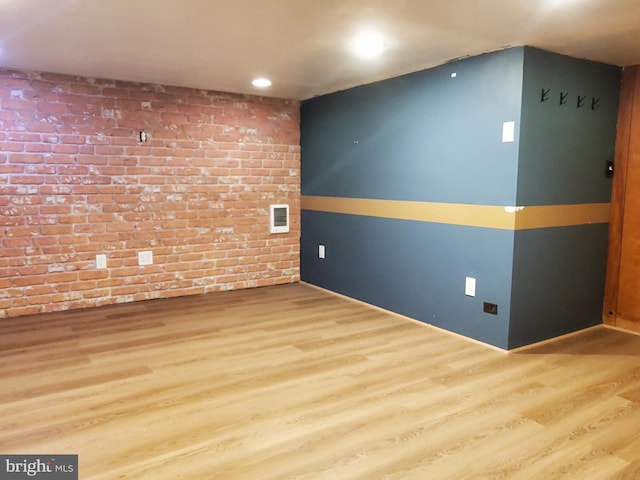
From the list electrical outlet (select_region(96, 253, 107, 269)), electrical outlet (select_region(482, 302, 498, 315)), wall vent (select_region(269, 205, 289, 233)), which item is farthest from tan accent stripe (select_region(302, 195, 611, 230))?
electrical outlet (select_region(96, 253, 107, 269))

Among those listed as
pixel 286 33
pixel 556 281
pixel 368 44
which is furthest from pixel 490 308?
pixel 286 33

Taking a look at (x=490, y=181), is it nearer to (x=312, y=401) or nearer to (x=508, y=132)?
(x=508, y=132)

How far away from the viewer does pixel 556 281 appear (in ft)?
10.9

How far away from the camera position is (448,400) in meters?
2.43

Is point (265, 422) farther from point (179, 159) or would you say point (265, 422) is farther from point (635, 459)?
point (179, 159)

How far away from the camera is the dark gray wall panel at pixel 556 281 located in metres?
3.12

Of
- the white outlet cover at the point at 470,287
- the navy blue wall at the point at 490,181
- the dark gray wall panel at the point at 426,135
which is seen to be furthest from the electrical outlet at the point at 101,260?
the white outlet cover at the point at 470,287

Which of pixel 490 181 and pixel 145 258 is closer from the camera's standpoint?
pixel 490 181

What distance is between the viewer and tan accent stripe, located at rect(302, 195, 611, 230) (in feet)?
10.0

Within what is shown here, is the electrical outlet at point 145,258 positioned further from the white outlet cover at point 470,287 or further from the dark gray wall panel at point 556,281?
the dark gray wall panel at point 556,281

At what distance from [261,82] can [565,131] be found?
2.38 m

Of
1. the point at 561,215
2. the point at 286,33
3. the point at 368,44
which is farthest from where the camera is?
the point at 561,215

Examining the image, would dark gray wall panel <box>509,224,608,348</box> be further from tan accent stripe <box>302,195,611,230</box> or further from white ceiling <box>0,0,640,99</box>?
white ceiling <box>0,0,640,99</box>

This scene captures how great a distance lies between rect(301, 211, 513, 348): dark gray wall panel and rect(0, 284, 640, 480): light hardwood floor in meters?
0.18
